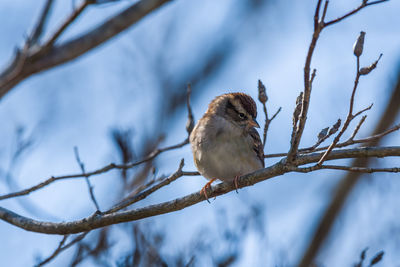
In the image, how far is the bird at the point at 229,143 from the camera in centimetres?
567

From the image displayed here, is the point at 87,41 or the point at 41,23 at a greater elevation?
the point at 41,23

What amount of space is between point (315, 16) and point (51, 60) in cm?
395

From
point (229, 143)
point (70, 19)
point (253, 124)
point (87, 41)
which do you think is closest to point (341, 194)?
point (253, 124)

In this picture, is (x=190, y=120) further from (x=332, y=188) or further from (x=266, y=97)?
(x=332, y=188)

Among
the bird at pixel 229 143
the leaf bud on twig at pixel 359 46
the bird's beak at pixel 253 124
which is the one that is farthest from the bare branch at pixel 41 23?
the leaf bud on twig at pixel 359 46

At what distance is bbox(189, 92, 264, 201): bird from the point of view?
567cm

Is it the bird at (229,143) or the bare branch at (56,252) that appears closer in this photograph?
the bare branch at (56,252)

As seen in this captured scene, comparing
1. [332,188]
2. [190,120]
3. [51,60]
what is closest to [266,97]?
[190,120]

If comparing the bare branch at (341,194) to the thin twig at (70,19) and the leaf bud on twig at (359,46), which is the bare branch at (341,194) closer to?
the leaf bud on twig at (359,46)

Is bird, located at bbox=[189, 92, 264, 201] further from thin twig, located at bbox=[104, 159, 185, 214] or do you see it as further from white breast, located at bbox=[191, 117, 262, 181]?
thin twig, located at bbox=[104, 159, 185, 214]

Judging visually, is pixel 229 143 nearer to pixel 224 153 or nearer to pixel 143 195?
pixel 224 153

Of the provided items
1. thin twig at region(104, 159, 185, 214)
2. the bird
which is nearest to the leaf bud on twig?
thin twig at region(104, 159, 185, 214)

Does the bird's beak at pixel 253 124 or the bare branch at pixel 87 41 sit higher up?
the bare branch at pixel 87 41

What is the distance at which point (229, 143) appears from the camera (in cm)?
578
